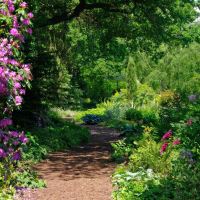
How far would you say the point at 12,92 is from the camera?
25.7 ft

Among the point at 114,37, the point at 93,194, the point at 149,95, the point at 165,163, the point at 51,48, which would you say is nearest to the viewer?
the point at 93,194

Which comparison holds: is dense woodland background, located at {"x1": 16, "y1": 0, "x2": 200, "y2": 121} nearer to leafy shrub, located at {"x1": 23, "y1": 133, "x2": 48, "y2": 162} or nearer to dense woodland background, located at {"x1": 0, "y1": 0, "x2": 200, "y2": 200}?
dense woodland background, located at {"x1": 0, "y1": 0, "x2": 200, "y2": 200}

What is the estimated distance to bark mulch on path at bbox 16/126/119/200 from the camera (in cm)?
749

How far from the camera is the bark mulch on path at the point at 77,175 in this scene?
7.49 m

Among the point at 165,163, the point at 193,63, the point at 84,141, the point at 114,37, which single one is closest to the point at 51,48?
the point at 114,37

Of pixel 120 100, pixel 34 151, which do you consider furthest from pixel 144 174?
pixel 120 100

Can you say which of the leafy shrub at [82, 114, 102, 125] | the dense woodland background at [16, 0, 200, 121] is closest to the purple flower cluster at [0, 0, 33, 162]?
the dense woodland background at [16, 0, 200, 121]

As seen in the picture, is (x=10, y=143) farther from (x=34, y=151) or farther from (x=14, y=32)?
(x=34, y=151)

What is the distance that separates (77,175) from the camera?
9.48 meters

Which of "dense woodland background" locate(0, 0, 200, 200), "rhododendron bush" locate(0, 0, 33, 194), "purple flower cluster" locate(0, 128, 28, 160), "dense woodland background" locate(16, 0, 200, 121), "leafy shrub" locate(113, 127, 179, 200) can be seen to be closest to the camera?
"leafy shrub" locate(113, 127, 179, 200)

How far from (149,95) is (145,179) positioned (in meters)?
27.7

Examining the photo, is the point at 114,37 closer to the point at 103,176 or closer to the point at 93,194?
the point at 103,176

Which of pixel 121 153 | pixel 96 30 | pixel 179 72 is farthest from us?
pixel 179 72

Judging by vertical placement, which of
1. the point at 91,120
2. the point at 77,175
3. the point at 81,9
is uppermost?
the point at 81,9
